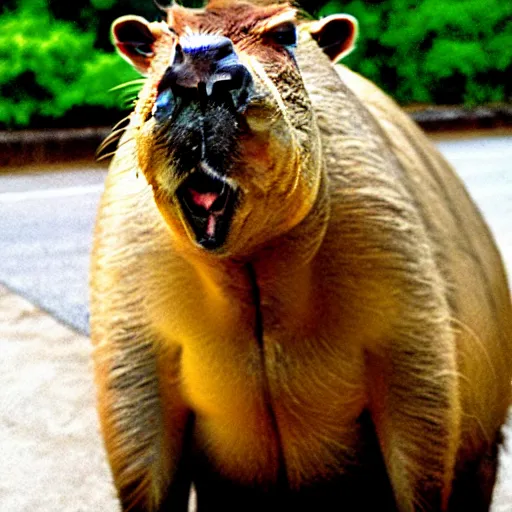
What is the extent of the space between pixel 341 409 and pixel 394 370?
123 mm

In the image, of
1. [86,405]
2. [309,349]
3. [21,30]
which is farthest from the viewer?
[21,30]

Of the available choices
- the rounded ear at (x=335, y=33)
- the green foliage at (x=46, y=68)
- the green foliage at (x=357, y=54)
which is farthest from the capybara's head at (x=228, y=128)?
the green foliage at (x=46, y=68)

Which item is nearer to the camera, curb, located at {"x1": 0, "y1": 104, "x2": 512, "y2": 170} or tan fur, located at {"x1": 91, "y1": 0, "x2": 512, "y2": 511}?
tan fur, located at {"x1": 91, "y1": 0, "x2": 512, "y2": 511}

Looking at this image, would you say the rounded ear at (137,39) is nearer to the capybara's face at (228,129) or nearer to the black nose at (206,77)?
the capybara's face at (228,129)

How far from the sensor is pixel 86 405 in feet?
9.99

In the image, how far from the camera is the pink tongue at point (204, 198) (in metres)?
1.26

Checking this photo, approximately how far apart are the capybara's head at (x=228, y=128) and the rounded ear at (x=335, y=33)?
0.74 ft

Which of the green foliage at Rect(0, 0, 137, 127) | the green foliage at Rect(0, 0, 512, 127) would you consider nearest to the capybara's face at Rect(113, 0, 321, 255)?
the green foliage at Rect(0, 0, 512, 127)

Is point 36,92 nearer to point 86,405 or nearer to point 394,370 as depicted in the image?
point 86,405

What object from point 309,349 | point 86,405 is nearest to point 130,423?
point 309,349

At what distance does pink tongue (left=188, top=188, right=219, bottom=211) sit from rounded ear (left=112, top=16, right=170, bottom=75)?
13.2 inches

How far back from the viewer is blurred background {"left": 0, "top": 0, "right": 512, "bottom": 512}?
273 cm

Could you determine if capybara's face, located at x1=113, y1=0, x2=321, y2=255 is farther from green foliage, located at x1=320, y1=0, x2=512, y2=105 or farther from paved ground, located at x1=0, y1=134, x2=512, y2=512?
green foliage, located at x1=320, y1=0, x2=512, y2=105

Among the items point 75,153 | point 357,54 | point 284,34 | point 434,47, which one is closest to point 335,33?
point 284,34
